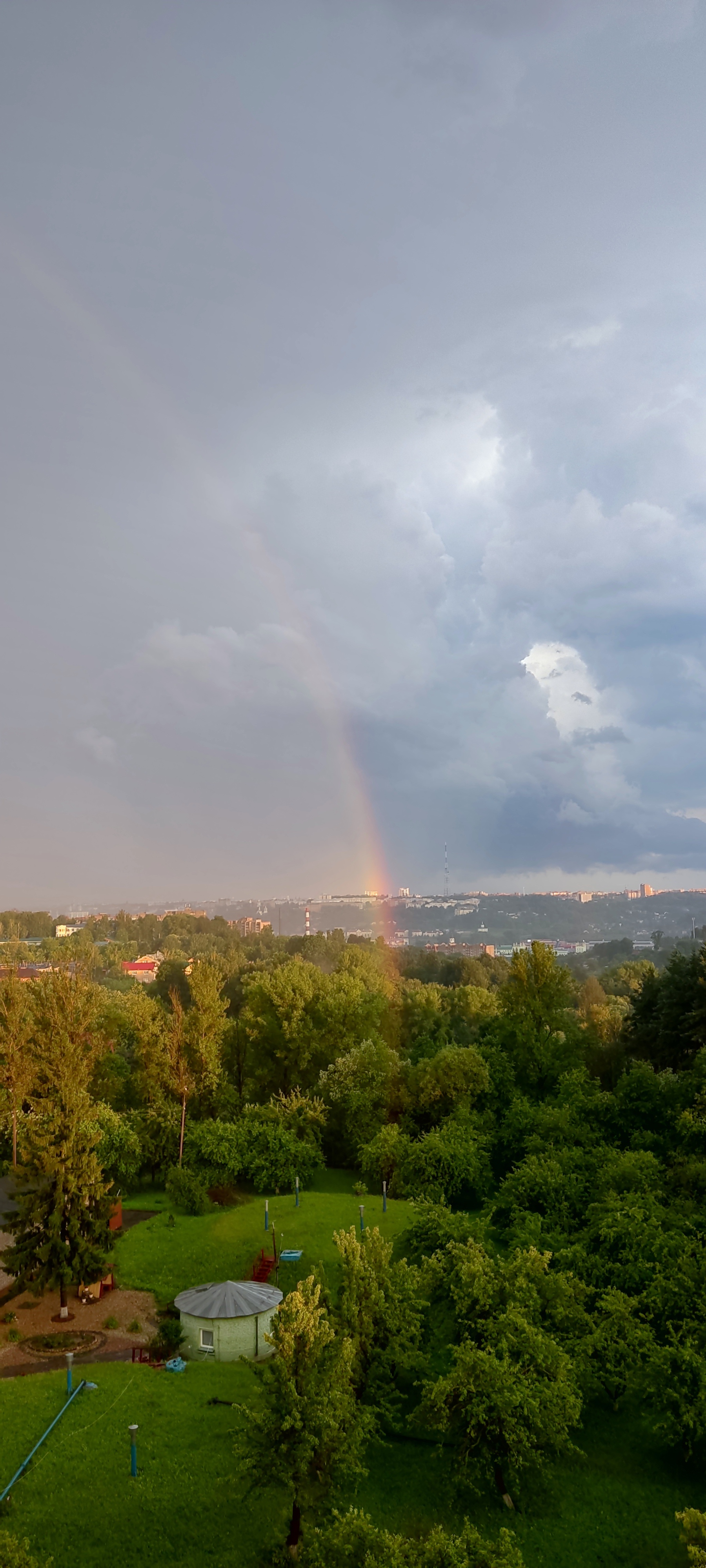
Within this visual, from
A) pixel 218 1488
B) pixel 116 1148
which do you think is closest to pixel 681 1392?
pixel 218 1488

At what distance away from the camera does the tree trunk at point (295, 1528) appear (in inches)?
735

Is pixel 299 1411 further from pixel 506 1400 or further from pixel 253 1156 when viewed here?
pixel 253 1156

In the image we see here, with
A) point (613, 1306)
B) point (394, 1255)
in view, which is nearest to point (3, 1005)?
point (394, 1255)

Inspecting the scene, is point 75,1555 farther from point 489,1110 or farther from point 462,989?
point 462,989

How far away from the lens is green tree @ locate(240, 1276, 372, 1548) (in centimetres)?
1766

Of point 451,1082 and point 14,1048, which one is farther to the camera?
point 451,1082

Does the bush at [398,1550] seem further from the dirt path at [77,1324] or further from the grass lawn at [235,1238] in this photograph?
the grass lawn at [235,1238]

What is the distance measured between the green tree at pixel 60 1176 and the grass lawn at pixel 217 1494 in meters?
5.95

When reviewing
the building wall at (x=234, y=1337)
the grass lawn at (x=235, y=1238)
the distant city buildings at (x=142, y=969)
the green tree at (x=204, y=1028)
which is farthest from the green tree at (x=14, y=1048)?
the distant city buildings at (x=142, y=969)

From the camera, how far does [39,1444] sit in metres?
22.5

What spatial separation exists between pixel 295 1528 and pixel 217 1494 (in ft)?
11.3

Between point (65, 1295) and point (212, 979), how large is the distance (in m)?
21.7

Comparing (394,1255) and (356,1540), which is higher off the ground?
(356,1540)

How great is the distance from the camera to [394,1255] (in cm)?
3581
